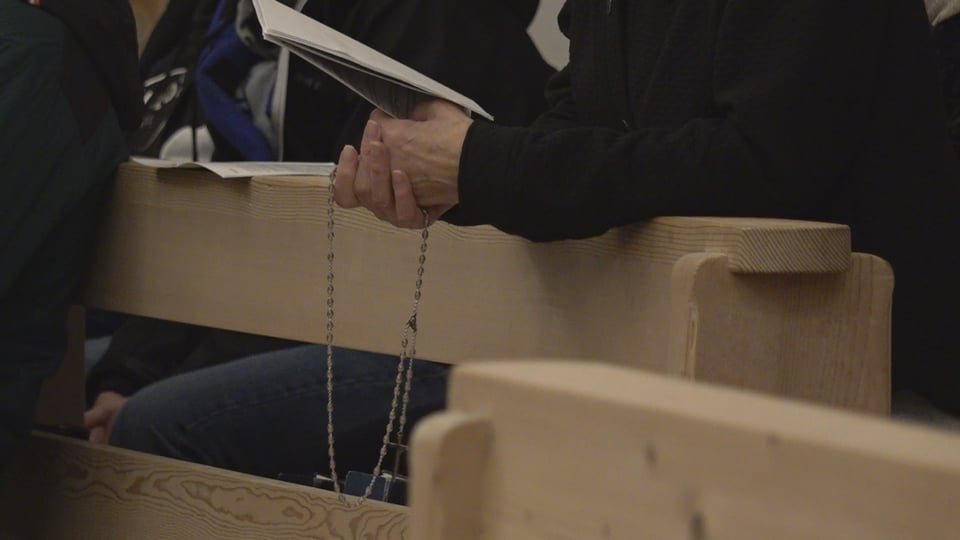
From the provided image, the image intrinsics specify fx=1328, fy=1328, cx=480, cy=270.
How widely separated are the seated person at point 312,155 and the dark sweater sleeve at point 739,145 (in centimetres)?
60

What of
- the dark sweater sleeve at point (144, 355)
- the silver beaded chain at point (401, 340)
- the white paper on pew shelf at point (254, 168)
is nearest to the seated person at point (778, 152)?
the silver beaded chain at point (401, 340)

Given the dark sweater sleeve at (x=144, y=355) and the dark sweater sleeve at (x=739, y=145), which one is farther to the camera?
the dark sweater sleeve at (x=144, y=355)

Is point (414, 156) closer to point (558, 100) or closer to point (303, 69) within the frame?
point (558, 100)

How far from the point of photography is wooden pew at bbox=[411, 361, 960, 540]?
0.40 meters

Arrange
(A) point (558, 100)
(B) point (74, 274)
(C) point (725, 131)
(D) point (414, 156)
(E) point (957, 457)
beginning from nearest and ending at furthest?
1. (E) point (957, 457)
2. (C) point (725, 131)
3. (D) point (414, 156)
4. (A) point (558, 100)
5. (B) point (74, 274)

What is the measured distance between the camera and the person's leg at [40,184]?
4.85 ft

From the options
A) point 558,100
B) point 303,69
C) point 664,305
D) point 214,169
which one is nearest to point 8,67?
point 214,169

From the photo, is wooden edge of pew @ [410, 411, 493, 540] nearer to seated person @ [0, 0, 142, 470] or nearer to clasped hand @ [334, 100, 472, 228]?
clasped hand @ [334, 100, 472, 228]

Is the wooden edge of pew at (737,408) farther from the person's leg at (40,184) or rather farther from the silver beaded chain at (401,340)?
the person's leg at (40,184)

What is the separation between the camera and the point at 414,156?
1147mm

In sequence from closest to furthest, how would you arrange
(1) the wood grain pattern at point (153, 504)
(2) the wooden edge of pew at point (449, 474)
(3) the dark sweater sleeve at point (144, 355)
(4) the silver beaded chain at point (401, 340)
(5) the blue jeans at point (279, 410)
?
(2) the wooden edge of pew at point (449, 474) → (4) the silver beaded chain at point (401, 340) → (1) the wood grain pattern at point (153, 504) → (5) the blue jeans at point (279, 410) → (3) the dark sweater sleeve at point (144, 355)

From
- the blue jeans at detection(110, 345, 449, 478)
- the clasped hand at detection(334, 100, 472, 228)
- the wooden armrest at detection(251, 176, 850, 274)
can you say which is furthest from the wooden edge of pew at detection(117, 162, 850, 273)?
the blue jeans at detection(110, 345, 449, 478)

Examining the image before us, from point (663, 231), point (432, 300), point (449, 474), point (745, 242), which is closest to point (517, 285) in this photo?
point (432, 300)

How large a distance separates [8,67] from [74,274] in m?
0.27
